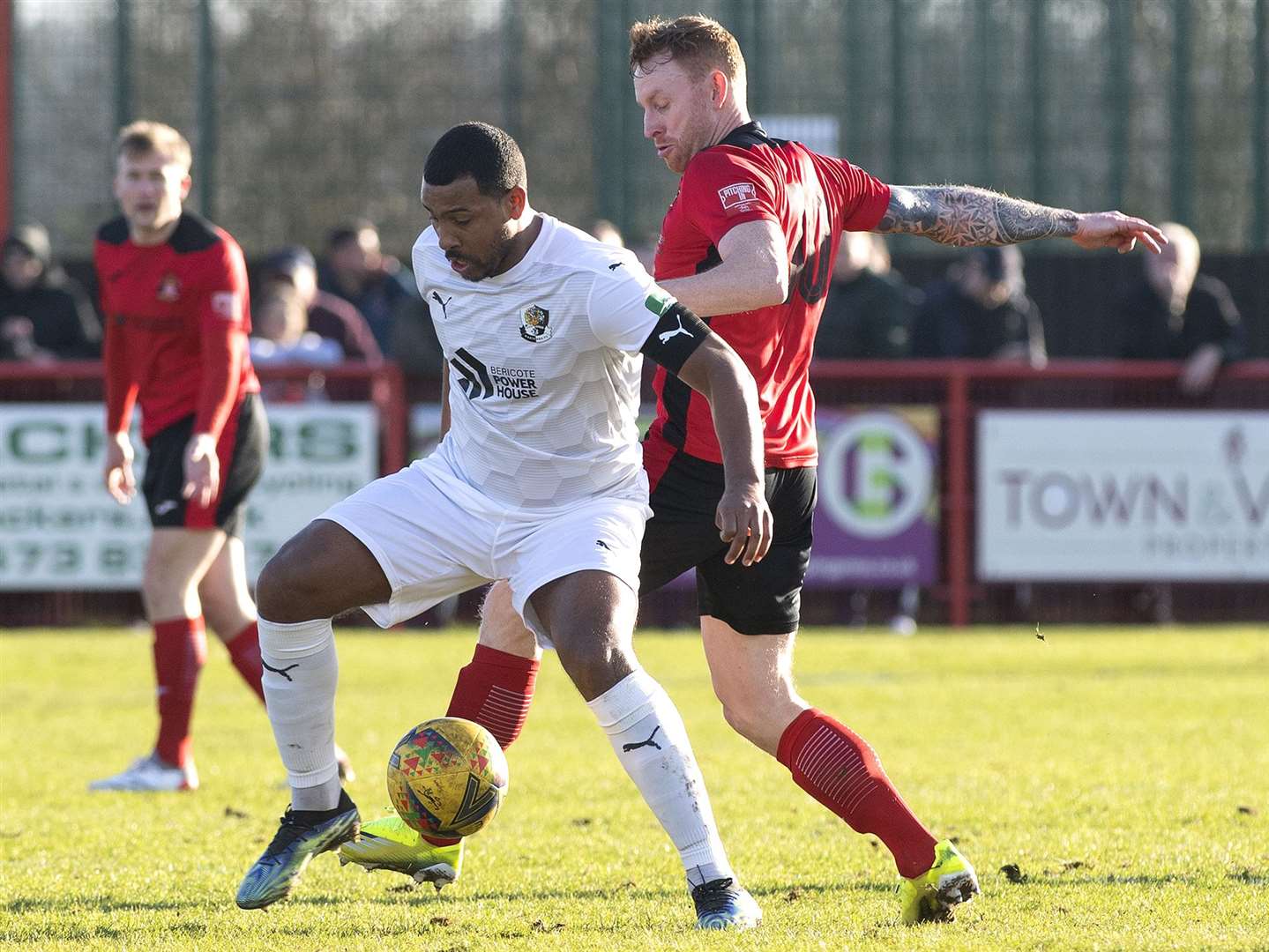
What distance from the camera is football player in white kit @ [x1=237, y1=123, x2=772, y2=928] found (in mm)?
4977

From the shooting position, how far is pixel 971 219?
5863 millimetres

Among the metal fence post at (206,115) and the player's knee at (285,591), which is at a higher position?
the metal fence post at (206,115)

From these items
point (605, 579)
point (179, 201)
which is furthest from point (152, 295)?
point (605, 579)

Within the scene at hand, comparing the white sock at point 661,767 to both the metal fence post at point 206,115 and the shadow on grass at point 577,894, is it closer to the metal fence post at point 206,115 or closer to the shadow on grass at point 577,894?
the shadow on grass at point 577,894

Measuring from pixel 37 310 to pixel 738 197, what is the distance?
10399 mm

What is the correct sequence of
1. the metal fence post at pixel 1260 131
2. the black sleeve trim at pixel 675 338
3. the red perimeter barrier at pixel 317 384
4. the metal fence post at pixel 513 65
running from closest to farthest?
the black sleeve trim at pixel 675 338
the red perimeter barrier at pixel 317 384
the metal fence post at pixel 1260 131
the metal fence post at pixel 513 65

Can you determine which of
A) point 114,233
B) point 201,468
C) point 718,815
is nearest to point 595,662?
point 718,815

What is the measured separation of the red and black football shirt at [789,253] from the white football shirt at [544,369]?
0.66ft

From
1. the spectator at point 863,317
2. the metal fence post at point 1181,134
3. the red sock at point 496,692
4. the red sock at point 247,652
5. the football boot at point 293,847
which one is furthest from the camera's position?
the metal fence post at point 1181,134

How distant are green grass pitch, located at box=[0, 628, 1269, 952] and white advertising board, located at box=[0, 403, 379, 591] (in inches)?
41.4

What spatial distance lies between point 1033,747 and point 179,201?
170 inches

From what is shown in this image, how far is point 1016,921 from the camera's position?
5145mm

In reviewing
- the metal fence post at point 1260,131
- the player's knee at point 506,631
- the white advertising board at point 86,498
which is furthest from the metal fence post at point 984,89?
the player's knee at point 506,631

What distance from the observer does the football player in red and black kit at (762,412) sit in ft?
17.5
